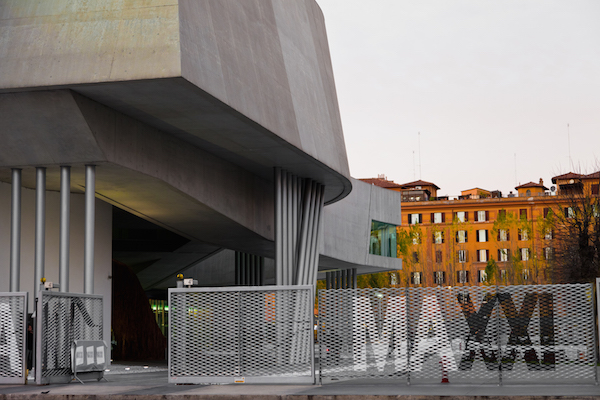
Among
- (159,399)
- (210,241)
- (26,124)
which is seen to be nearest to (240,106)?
(26,124)

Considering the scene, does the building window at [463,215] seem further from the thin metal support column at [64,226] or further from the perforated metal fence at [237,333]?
the perforated metal fence at [237,333]

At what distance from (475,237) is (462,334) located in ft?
286

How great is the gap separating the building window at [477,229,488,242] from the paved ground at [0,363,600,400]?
3440 inches

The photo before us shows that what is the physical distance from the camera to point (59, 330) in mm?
17156

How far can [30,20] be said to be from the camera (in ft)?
64.0

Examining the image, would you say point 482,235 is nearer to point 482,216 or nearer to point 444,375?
point 482,216

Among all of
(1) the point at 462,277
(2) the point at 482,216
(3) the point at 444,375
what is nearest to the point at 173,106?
(3) the point at 444,375

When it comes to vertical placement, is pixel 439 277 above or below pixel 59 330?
above

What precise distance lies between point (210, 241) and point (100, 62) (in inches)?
599

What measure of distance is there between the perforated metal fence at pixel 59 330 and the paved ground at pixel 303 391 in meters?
0.67

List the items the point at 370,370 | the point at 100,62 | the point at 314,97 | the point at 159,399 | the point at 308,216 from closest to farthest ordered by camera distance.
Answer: the point at 159,399 < the point at 370,370 < the point at 100,62 < the point at 314,97 < the point at 308,216

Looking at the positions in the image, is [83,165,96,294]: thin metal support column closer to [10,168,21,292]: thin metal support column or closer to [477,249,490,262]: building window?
[10,168,21,292]: thin metal support column

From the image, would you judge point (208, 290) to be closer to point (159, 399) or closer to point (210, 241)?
point (159, 399)

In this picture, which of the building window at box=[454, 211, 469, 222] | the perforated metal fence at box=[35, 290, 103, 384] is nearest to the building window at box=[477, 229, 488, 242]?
the building window at box=[454, 211, 469, 222]
